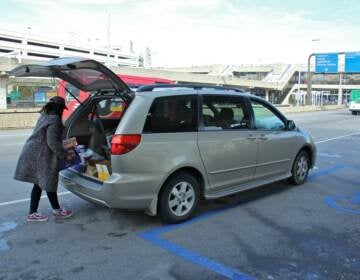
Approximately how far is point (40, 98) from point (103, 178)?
41044 millimetres

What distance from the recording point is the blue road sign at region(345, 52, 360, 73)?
51.0 m

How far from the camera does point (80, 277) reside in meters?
3.72

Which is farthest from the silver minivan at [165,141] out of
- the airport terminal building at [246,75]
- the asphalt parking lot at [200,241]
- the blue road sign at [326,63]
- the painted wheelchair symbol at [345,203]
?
the airport terminal building at [246,75]

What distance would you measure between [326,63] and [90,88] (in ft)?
160

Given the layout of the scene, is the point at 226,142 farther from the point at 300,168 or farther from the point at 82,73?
the point at 300,168

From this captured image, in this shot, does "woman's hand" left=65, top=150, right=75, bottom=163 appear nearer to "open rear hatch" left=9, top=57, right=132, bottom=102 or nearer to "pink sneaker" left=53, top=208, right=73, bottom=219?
"pink sneaker" left=53, top=208, right=73, bottom=219

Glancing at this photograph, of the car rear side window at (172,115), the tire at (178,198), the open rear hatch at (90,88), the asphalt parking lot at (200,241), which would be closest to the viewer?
the asphalt parking lot at (200,241)

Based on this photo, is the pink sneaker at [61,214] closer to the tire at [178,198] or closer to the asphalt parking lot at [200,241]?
the asphalt parking lot at [200,241]

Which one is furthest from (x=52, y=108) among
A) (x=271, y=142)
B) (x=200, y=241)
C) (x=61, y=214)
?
(x=271, y=142)

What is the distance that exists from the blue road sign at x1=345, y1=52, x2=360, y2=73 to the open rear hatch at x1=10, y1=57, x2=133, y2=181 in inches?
1993

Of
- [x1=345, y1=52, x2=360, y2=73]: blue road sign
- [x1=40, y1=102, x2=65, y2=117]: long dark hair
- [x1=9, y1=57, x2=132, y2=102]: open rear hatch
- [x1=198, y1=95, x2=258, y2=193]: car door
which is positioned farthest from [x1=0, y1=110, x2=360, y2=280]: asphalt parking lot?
[x1=345, y1=52, x2=360, y2=73]: blue road sign

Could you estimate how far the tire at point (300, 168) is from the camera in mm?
A: 7188

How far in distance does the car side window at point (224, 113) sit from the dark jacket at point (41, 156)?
1.85 m

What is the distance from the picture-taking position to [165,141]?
486 cm
